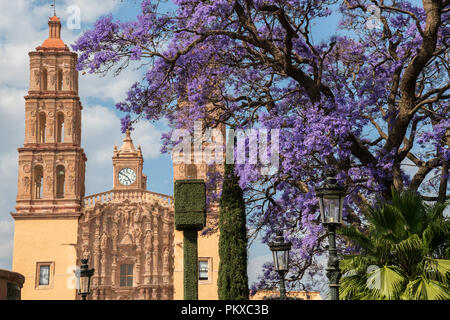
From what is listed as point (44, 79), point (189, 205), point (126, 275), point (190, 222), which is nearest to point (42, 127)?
Result: point (44, 79)

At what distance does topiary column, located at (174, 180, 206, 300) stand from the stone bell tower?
85.2ft

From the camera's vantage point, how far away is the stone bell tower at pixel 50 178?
125 feet

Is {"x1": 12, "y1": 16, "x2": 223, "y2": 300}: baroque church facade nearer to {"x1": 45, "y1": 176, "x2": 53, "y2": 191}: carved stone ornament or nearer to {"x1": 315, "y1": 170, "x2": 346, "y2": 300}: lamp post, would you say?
{"x1": 45, "y1": 176, "x2": 53, "y2": 191}: carved stone ornament

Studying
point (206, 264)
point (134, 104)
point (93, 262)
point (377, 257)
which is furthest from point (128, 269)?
point (377, 257)

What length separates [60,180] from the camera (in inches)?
1618

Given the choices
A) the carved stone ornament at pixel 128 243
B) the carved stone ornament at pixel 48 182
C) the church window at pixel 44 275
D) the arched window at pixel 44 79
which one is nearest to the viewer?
the church window at pixel 44 275

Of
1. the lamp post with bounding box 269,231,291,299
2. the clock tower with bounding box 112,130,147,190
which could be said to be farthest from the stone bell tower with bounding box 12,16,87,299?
the lamp post with bounding box 269,231,291,299

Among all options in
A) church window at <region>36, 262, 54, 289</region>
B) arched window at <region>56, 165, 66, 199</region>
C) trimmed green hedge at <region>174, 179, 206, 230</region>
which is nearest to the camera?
trimmed green hedge at <region>174, 179, 206, 230</region>

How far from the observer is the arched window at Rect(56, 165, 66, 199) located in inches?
1585

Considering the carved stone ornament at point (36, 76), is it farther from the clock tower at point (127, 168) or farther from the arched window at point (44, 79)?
the clock tower at point (127, 168)

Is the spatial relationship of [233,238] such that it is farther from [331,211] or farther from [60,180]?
[60,180]

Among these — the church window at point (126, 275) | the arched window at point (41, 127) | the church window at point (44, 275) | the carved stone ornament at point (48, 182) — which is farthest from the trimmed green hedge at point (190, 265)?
the arched window at point (41, 127)
